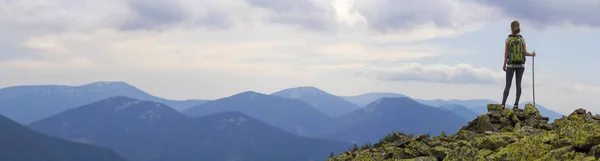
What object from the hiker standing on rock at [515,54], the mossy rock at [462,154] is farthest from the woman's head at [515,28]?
the mossy rock at [462,154]

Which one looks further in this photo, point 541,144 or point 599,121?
point 599,121

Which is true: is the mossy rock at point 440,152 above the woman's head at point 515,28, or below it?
below

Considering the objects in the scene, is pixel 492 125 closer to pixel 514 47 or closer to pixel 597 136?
pixel 514 47

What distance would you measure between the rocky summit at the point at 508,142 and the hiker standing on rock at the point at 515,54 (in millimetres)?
1709

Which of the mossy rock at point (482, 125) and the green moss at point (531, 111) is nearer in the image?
the mossy rock at point (482, 125)

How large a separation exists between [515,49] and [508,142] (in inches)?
267

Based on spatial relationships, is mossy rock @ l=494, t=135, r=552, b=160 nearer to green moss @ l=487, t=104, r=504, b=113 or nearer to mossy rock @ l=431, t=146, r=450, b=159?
mossy rock @ l=431, t=146, r=450, b=159

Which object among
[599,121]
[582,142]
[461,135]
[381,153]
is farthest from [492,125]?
[582,142]

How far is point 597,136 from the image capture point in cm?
1571

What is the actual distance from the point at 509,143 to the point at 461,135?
301 centimetres

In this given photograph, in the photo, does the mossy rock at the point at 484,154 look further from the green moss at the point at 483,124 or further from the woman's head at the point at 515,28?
the woman's head at the point at 515,28

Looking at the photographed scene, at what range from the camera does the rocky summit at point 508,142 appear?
1595 centimetres

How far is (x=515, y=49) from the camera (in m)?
23.9

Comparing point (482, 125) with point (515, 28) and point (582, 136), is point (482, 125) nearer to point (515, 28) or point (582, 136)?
point (515, 28)
